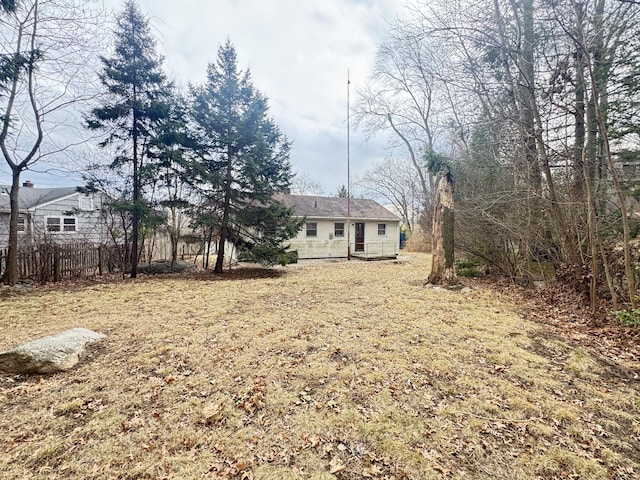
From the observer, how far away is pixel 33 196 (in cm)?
1670

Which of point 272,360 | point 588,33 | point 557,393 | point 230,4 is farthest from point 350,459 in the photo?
point 230,4

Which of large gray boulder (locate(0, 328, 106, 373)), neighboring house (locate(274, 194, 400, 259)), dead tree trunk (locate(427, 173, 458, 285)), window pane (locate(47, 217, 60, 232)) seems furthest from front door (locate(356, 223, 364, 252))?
window pane (locate(47, 217, 60, 232))

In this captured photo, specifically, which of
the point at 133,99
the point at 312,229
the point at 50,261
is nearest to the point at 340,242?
the point at 312,229

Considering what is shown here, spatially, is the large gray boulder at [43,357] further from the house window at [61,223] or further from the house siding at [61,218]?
the house window at [61,223]

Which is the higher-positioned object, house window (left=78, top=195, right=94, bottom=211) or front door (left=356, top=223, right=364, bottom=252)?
house window (left=78, top=195, right=94, bottom=211)

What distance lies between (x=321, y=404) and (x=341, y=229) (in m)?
14.4

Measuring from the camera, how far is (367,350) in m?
3.75

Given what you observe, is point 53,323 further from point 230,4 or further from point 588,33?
point 588,33

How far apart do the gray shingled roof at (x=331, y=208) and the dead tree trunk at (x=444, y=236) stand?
890 centimetres

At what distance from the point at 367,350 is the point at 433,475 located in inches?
71.5

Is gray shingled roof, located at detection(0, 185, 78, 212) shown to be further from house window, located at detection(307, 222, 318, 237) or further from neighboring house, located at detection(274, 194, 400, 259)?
house window, located at detection(307, 222, 318, 237)

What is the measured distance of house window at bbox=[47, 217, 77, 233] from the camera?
15914mm

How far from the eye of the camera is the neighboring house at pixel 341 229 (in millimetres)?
16000

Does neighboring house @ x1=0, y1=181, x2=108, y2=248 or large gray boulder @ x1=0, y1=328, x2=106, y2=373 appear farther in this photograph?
neighboring house @ x1=0, y1=181, x2=108, y2=248
